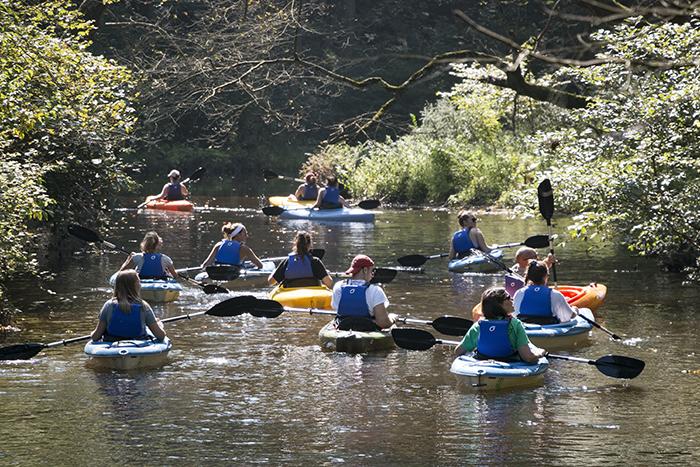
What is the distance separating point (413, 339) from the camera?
12.6 m

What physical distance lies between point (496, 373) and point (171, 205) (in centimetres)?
2147

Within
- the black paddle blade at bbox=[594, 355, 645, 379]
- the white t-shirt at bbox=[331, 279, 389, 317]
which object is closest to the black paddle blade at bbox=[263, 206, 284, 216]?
the white t-shirt at bbox=[331, 279, 389, 317]

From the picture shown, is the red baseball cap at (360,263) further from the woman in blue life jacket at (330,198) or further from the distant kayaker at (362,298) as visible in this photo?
the woman in blue life jacket at (330,198)

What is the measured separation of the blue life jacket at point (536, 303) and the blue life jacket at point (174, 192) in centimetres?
2007

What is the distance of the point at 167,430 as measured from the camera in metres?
10.0

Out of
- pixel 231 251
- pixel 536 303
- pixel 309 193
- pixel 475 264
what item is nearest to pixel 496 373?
pixel 536 303

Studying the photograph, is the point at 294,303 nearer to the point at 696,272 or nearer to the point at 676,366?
the point at 676,366

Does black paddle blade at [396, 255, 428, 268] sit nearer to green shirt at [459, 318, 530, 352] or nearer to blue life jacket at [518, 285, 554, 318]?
blue life jacket at [518, 285, 554, 318]

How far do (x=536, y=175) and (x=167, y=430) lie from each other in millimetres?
10099

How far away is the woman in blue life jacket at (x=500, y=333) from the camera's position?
37.2 ft

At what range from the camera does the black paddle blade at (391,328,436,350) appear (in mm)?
12547

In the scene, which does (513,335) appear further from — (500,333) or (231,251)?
(231,251)

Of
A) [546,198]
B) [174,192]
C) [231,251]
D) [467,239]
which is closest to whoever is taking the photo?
[546,198]

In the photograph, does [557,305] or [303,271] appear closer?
[557,305]
